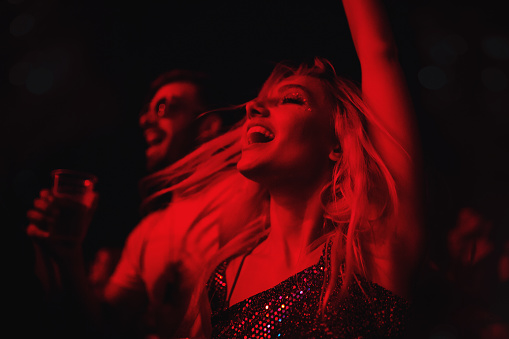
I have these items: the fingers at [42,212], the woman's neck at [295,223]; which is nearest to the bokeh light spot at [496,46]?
the woman's neck at [295,223]

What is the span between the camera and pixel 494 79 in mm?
1296

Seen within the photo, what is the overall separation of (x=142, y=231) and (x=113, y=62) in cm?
61

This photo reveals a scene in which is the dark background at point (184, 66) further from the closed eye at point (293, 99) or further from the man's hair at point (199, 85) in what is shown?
the closed eye at point (293, 99)

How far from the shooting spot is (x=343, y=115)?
3.80 ft

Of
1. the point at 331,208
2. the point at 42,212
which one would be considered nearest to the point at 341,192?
the point at 331,208

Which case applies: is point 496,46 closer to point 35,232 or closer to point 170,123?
point 170,123

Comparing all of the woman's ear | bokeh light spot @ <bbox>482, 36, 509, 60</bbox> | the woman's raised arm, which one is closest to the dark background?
bokeh light spot @ <bbox>482, 36, 509, 60</bbox>

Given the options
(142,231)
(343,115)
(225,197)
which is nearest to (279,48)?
(343,115)

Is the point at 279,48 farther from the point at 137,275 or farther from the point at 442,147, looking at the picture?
the point at 137,275

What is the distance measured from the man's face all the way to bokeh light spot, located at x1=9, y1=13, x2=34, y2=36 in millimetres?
562

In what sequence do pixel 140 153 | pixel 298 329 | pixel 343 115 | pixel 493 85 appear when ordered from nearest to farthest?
pixel 298 329
pixel 343 115
pixel 493 85
pixel 140 153

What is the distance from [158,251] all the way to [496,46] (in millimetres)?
1243

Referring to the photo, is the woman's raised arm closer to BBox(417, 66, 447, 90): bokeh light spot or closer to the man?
BBox(417, 66, 447, 90): bokeh light spot

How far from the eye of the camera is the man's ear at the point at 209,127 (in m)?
1.38
